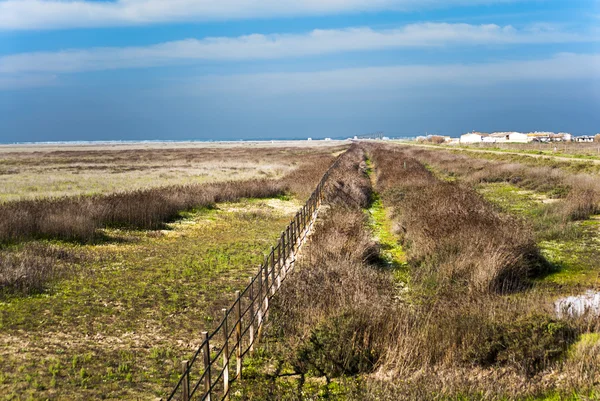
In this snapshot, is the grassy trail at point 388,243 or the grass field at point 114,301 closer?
the grass field at point 114,301

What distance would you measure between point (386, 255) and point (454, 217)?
183 cm

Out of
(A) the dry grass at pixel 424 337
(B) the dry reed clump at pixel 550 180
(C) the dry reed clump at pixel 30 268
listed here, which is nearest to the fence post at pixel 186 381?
(A) the dry grass at pixel 424 337

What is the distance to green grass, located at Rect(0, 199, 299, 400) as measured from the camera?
6.10 m

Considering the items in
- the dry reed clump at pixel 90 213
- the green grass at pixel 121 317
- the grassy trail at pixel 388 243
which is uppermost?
the dry reed clump at pixel 90 213

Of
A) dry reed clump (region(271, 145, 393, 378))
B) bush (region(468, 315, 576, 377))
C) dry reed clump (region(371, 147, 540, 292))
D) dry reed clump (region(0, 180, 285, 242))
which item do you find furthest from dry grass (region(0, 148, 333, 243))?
bush (region(468, 315, 576, 377))

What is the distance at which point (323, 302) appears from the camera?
7.23m

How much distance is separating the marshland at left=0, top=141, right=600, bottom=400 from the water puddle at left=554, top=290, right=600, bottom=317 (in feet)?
0.19

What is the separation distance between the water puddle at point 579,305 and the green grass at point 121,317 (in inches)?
193

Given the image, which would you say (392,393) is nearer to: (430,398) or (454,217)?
(430,398)

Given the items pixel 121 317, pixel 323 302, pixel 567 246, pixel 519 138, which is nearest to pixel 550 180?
pixel 567 246

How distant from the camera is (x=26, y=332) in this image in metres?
7.71

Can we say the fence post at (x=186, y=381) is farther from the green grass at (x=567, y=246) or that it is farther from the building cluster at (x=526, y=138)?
the building cluster at (x=526, y=138)

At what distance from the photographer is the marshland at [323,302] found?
5.75 metres

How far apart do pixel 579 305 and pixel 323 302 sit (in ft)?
11.8
